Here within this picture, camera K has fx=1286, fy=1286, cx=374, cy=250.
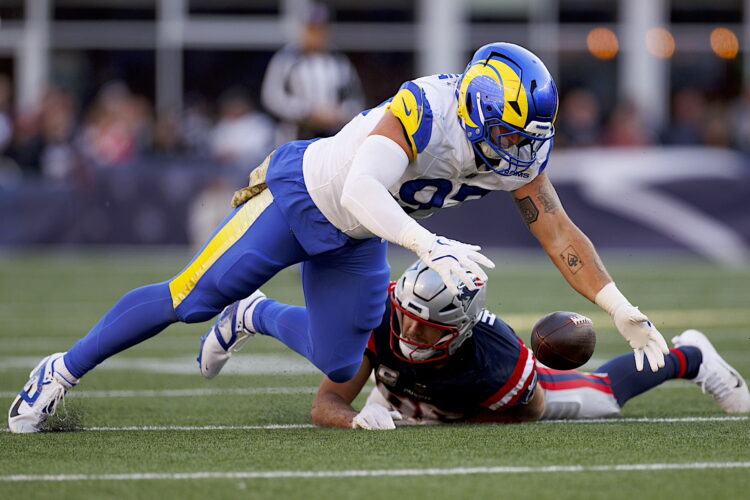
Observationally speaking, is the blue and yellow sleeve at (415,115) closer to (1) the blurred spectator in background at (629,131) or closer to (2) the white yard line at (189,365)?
(2) the white yard line at (189,365)

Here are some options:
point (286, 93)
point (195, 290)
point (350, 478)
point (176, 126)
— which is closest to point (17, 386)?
point (195, 290)

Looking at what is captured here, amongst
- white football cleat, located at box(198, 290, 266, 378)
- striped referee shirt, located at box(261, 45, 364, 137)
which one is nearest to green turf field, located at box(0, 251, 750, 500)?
white football cleat, located at box(198, 290, 266, 378)

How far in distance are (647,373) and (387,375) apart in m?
1.03

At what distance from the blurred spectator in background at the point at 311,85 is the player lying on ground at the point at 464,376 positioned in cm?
433

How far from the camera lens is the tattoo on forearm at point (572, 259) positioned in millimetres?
4340

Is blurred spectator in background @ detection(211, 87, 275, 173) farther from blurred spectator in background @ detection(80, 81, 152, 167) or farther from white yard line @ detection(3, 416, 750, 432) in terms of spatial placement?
white yard line @ detection(3, 416, 750, 432)

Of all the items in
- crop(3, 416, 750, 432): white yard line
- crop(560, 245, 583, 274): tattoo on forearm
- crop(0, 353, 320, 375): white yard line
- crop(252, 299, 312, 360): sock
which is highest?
crop(560, 245, 583, 274): tattoo on forearm

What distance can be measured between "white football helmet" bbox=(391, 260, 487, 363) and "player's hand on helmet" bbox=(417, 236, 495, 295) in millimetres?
315

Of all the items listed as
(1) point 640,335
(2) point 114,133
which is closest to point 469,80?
(1) point 640,335

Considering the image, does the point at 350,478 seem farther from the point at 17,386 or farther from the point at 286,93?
Result: the point at 286,93

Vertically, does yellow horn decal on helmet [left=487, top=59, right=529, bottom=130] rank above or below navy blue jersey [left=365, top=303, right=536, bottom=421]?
above

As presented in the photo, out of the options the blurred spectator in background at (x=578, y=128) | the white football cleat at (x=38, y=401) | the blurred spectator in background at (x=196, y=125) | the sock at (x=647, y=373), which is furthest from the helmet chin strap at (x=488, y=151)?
the blurred spectator in background at (x=196, y=125)

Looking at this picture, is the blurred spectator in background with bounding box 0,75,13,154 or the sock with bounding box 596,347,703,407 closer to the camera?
the sock with bounding box 596,347,703,407

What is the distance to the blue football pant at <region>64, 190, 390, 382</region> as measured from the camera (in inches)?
170
